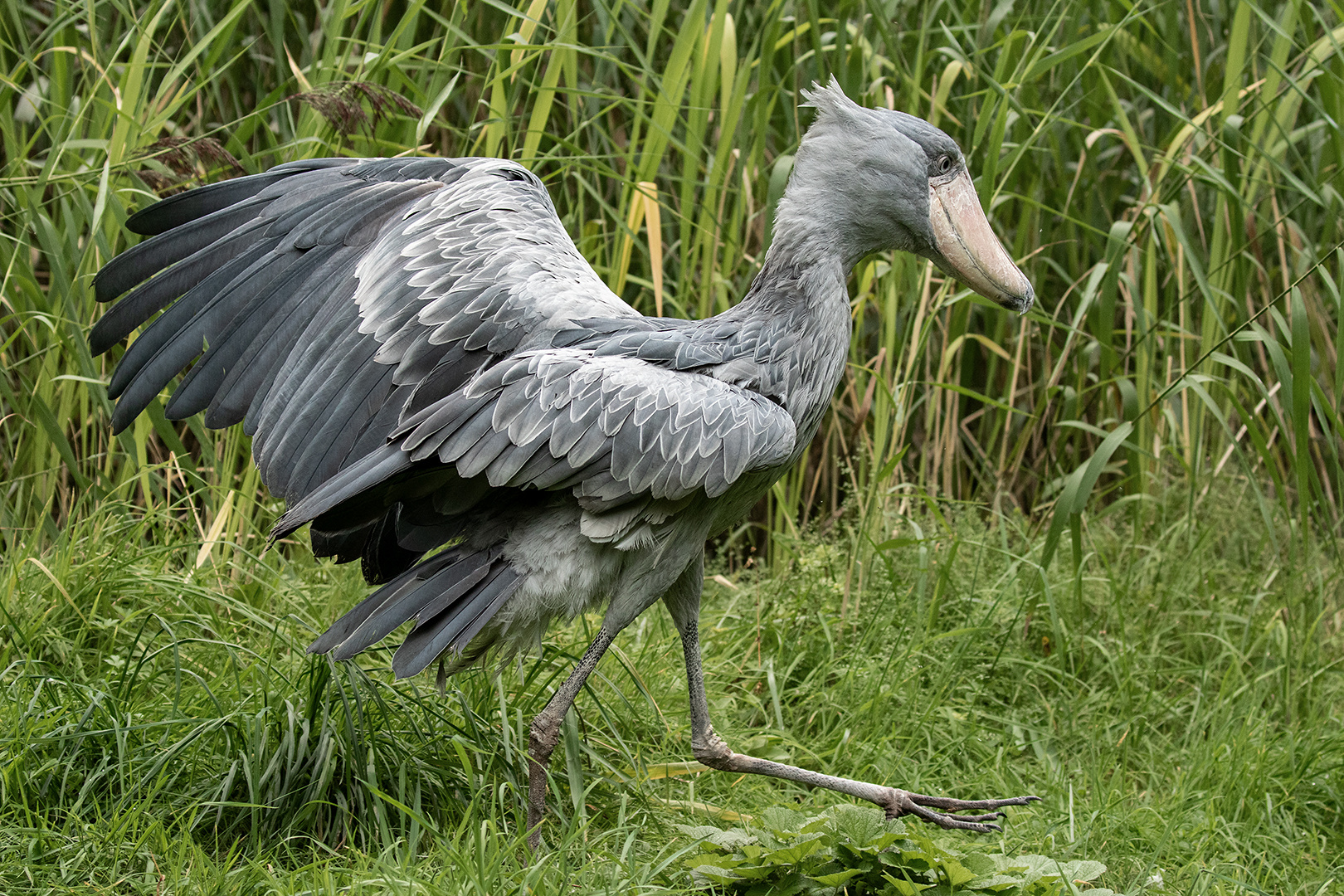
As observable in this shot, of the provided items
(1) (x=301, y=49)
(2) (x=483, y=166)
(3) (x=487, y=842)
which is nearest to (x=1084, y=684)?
(3) (x=487, y=842)

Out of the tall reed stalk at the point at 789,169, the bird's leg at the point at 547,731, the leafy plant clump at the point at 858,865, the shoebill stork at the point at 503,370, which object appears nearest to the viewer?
the leafy plant clump at the point at 858,865

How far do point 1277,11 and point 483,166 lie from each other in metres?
3.00

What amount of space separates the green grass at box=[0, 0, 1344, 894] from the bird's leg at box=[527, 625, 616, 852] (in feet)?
0.25

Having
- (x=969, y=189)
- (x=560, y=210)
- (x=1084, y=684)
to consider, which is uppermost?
(x=969, y=189)

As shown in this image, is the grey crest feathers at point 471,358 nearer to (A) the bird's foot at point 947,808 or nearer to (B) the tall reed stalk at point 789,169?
(B) the tall reed stalk at point 789,169

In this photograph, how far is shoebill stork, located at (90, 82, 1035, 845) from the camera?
2.39m

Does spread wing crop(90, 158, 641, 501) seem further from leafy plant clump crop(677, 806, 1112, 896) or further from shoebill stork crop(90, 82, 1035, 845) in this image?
leafy plant clump crop(677, 806, 1112, 896)

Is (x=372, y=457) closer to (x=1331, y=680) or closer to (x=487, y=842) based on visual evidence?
(x=487, y=842)

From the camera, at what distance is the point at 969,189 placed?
2623 millimetres

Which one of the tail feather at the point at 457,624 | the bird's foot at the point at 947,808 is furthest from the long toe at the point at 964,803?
the tail feather at the point at 457,624

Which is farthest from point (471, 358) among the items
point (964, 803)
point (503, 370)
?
point (964, 803)

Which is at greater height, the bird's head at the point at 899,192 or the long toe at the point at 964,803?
the bird's head at the point at 899,192

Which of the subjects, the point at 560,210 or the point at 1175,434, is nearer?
the point at 1175,434

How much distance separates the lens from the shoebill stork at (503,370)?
239 cm
